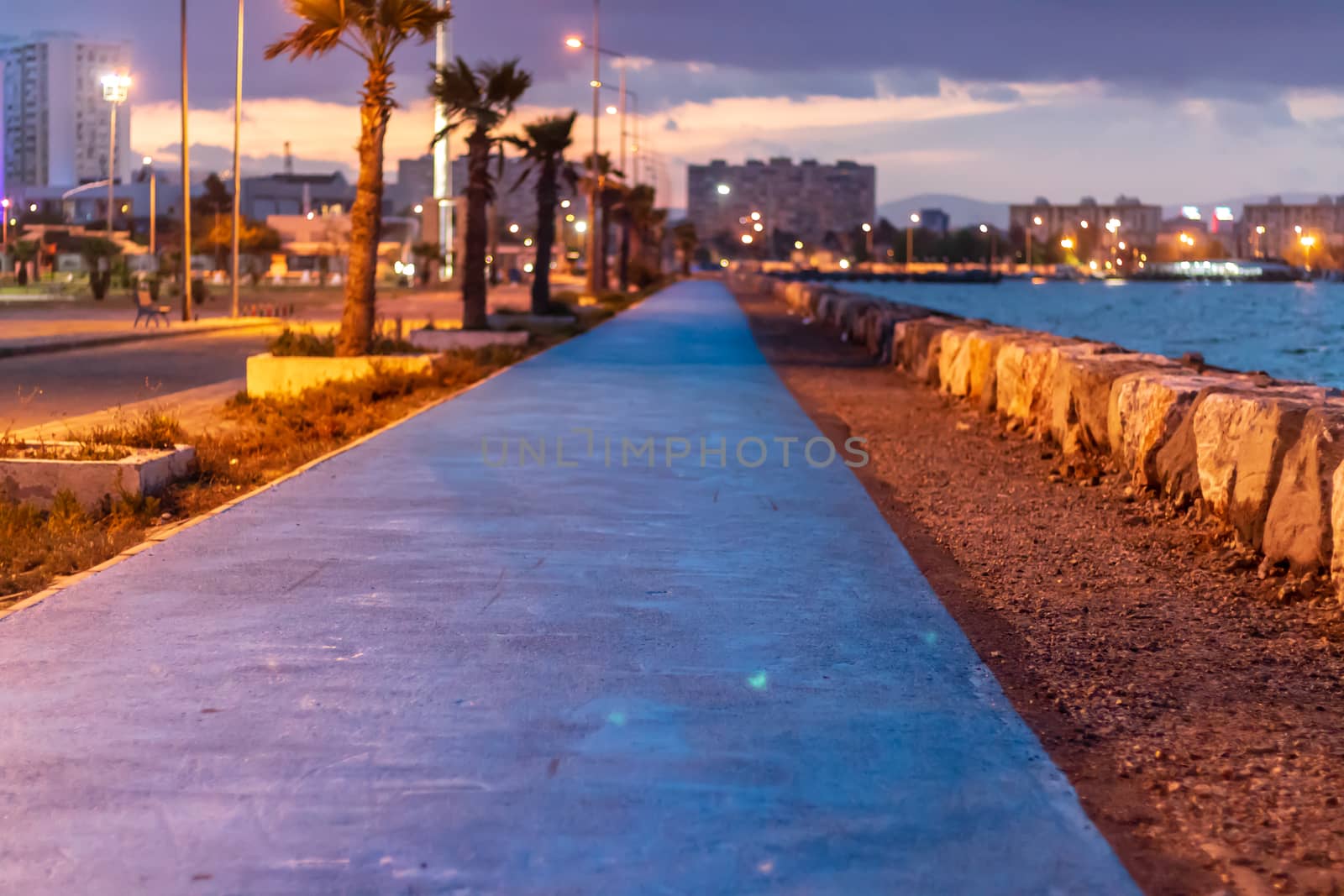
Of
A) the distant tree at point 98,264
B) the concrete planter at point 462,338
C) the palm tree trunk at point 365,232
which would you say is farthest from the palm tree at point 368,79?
the distant tree at point 98,264

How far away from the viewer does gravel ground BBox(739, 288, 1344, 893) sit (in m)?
4.82

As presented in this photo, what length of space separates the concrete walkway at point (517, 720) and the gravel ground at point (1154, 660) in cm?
25

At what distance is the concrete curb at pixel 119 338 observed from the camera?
27250mm

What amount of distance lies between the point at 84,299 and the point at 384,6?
130 ft

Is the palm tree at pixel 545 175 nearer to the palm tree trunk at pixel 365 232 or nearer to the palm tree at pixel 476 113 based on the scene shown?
the palm tree at pixel 476 113

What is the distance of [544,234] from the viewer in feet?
141

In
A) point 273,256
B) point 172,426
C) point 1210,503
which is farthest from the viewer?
point 273,256

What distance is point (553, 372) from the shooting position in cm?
2278

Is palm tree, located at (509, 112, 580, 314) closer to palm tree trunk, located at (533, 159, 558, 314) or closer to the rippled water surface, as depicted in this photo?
palm tree trunk, located at (533, 159, 558, 314)

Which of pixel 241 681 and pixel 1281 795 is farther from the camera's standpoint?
pixel 241 681

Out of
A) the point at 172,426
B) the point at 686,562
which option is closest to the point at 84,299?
the point at 172,426

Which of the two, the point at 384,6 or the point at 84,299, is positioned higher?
the point at 384,6

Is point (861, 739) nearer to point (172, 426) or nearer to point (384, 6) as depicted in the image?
point (172, 426)

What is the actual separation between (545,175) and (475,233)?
38.9 ft
